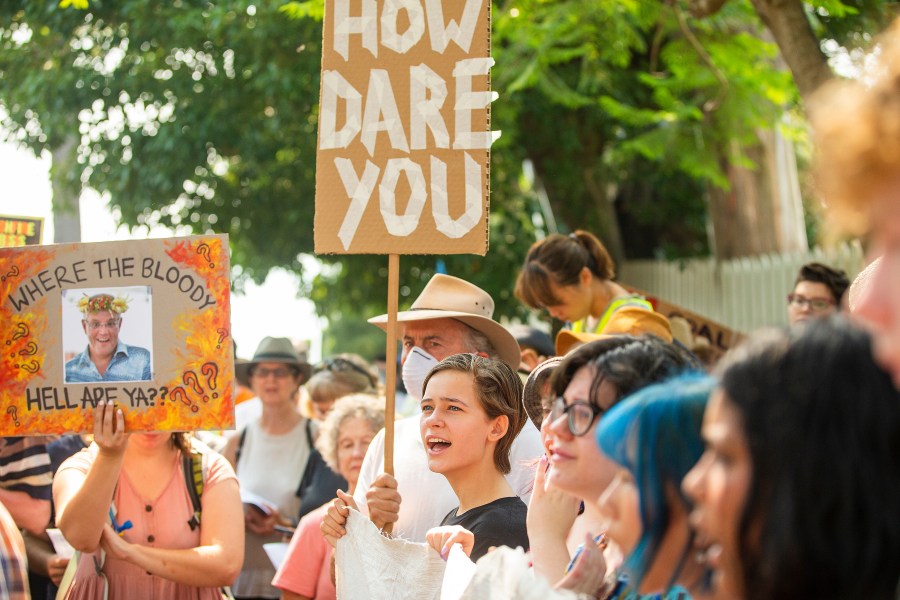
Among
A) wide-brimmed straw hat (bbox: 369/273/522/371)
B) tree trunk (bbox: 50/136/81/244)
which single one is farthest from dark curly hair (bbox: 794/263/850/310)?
tree trunk (bbox: 50/136/81/244)

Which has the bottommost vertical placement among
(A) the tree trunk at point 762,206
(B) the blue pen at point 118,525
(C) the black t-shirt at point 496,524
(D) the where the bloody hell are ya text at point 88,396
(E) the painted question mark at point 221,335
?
(B) the blue pen at point 118,525

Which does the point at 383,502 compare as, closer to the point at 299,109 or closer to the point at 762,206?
the point at 299,109

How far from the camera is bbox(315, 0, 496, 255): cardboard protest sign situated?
3.68m

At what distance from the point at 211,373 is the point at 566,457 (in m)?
1.77

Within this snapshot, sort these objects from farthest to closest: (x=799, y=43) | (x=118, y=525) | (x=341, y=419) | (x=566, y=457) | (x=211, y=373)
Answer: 1. (x=799, y=43)
2. (x=341, y=419)
3. (x=118, y=525)
4. (x=211, y=373)
5. (x=566, y=457)

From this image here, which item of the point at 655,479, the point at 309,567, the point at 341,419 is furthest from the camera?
the point at 341,419

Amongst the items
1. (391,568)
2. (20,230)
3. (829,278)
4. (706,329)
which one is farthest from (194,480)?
(706,329)

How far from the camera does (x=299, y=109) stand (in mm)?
11609

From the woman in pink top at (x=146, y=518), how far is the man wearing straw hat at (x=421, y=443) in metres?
0.52

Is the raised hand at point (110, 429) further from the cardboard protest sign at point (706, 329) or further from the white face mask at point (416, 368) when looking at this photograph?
the cardboard protest sign at point (706, 329)

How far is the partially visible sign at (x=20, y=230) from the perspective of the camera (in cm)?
528

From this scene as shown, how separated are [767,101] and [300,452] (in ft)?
16.3

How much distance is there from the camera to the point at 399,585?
3.17 meters

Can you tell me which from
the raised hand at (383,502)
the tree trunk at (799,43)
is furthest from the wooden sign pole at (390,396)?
the tree trunk at (799,43)
